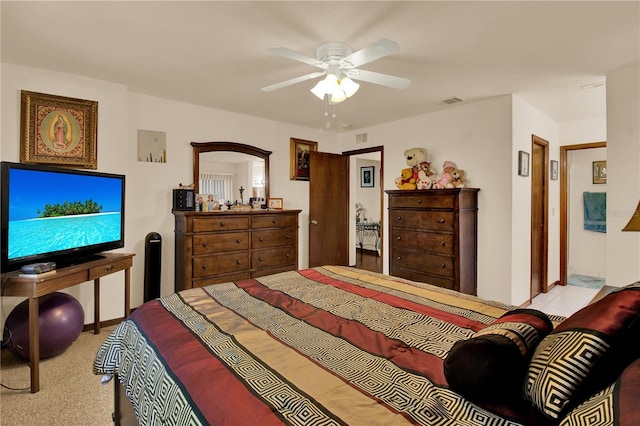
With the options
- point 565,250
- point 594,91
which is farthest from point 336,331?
point 565,250

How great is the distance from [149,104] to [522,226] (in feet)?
14.8

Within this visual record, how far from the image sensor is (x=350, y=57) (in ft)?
7.13

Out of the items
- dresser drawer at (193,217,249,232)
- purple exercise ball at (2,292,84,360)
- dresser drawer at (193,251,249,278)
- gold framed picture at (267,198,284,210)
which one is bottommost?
purple exercise ball at (2,292,84,360)

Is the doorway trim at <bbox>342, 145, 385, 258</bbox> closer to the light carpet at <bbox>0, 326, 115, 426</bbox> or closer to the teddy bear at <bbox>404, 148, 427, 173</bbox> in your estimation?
the teddy bear at <bbox>404, 148, 427, 173</bbox>

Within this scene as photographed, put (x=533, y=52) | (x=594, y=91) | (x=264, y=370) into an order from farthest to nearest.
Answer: (x=594, y=91) < (x=533, y=52) < (x=264, y=370)

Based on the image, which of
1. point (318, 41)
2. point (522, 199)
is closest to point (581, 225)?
point (522, 199)

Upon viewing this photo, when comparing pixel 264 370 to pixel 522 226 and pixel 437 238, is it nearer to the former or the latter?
pixel 437 238

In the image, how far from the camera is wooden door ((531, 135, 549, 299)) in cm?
432

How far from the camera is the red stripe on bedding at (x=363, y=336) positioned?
3.65 feet

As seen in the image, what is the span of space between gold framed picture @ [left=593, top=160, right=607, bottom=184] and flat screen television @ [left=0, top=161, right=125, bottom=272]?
6772 mm

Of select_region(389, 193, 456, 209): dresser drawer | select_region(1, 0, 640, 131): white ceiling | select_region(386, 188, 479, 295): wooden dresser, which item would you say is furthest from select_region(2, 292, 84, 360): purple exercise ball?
select_region(389, 193, 456, 209): dresser drawer

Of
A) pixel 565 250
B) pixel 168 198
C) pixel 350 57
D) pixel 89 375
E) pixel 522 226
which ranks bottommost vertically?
pixel 89 375

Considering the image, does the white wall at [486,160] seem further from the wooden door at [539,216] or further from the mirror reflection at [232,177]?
the mirror reflection at [232,177]

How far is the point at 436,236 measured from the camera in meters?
3.78
